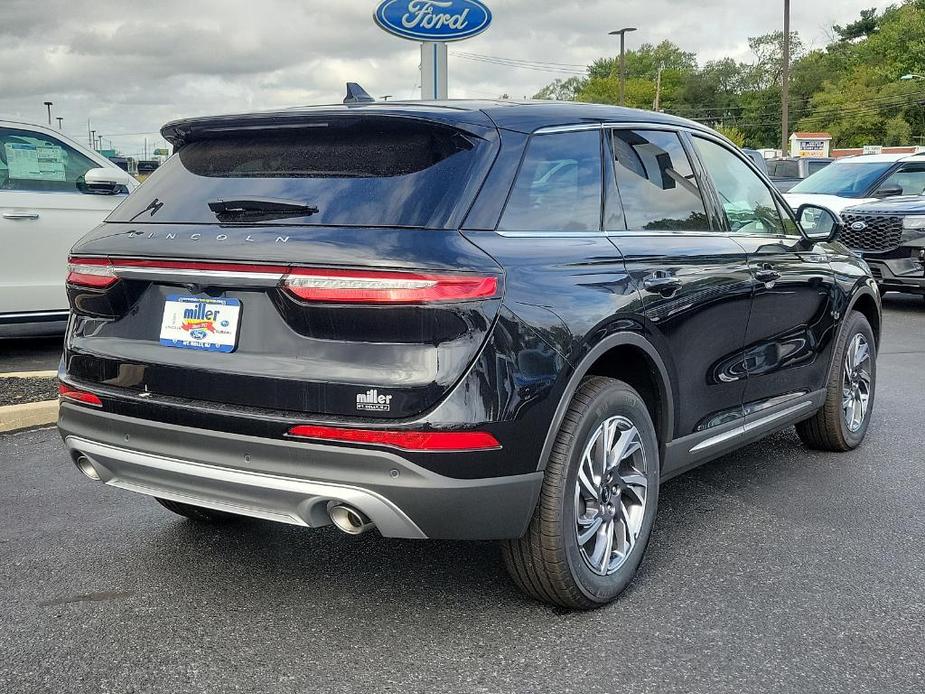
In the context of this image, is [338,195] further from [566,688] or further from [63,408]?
[566,688]

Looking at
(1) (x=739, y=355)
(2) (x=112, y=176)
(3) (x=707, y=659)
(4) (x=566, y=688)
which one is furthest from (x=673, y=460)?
(2) (x=112, y=176)

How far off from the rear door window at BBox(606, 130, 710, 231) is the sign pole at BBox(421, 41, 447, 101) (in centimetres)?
1254

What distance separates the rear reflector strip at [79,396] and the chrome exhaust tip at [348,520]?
932mm

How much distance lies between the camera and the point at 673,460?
399 cm

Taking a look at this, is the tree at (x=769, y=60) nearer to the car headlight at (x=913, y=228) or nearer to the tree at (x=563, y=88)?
the tree at (x=563, y=88)

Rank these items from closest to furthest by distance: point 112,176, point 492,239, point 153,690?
point 153,690 < point 492,239 < point 112,176

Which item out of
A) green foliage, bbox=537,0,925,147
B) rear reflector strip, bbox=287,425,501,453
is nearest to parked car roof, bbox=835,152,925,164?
rear reflector strip, bbox=287,425,501,453

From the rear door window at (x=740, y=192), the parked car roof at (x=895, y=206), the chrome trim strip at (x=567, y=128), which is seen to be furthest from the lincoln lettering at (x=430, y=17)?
the chrome trim strip at (x=567, y=128)

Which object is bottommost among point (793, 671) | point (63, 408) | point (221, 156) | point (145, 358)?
point (793, 671)

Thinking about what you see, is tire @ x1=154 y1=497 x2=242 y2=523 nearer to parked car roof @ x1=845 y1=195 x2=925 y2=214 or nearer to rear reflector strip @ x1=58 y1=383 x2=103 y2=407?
rear reflector strip @ x1=58 y1=383 x2=103 y2=407

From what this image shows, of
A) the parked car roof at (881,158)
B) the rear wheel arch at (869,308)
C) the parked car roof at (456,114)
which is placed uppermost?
the parked car roof at (456,114)

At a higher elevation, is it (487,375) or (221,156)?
(221,156)

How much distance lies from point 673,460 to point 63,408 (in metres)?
2.21

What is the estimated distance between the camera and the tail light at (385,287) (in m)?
2.92
